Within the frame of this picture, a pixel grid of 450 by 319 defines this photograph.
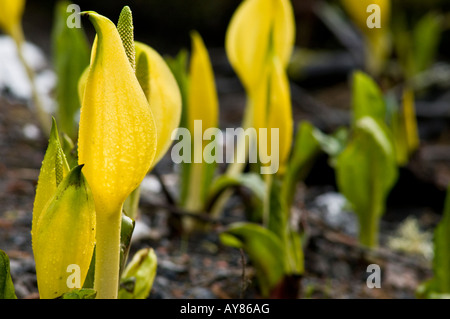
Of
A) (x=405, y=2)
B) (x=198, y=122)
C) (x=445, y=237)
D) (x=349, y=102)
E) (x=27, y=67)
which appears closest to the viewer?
(x=445, y=237)

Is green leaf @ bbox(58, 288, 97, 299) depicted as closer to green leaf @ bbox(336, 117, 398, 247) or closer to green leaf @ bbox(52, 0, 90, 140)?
green leaf @ bbox(336, 117, 398, 247)

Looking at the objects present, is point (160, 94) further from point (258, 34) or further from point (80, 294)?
point (258, 34)

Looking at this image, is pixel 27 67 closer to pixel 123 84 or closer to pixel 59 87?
pixel 59 87

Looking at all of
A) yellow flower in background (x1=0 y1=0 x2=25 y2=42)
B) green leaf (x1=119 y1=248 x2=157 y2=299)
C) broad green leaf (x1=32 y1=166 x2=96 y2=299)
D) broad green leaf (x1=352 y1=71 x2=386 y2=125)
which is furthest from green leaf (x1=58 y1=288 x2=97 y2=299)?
yellow flower in background (x1=0 y1=0 x2=25 y2=42)

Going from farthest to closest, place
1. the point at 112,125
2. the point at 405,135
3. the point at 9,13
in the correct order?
the point at 405,135, the point at 9,13, the point at 112,125

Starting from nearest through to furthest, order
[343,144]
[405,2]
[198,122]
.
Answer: [198,122]
[343,144]
[405,2]

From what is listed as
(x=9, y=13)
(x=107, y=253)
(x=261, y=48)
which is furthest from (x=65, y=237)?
(x=9, y=13)

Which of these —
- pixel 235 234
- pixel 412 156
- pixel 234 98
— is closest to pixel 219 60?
pixel 234 98
